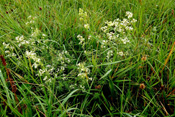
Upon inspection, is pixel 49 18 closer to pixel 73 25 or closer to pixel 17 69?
pixel 73 25

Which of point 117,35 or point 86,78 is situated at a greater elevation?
point 117,35

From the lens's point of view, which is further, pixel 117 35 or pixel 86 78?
pixel 117 35

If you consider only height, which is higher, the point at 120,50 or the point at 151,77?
the point at 120,50

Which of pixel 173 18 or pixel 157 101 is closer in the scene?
pixel 157 101

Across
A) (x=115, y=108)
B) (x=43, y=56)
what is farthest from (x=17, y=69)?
(x=115, y=108)

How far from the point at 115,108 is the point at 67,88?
52 centimetres

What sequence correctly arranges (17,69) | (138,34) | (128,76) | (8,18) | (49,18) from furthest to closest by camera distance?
(49,18), (8,18), (138,34), (17,69), (128,76)

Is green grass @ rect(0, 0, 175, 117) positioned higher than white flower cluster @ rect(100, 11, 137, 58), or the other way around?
white flower cluster @ rect(100, 11, 137, 58)

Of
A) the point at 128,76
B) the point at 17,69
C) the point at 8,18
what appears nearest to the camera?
the point at 128,76

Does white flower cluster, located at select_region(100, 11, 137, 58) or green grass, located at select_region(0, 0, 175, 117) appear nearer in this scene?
green grass, located at select_region(0, 0, 175, 117)

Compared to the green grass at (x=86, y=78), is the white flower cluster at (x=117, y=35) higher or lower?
higher

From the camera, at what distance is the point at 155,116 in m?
1.53

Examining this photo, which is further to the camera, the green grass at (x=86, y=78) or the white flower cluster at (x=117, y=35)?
the white flower cluster at (x=117, y=35)

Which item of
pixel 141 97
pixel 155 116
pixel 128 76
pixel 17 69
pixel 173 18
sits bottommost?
pixel 155 116
